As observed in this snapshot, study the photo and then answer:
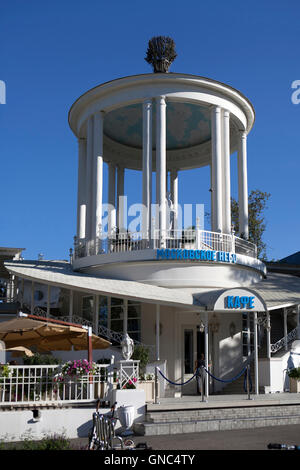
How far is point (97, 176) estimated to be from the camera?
84.9 feet

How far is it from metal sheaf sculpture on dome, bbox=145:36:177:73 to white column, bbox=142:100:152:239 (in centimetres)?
353

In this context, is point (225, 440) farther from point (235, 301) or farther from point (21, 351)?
point (21, 351)

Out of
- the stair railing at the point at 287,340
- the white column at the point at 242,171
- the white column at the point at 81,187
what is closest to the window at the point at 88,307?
the white column at the point at 81,187

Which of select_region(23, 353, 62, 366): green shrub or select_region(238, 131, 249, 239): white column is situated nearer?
select_region(23, 353, 62, 366): green shrub

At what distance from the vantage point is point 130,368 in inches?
631

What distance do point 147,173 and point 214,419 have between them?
11891mm

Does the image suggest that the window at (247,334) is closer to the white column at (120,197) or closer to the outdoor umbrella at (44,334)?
the outdoor umbrella at (44,334)

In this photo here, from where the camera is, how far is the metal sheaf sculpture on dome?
27766 mm

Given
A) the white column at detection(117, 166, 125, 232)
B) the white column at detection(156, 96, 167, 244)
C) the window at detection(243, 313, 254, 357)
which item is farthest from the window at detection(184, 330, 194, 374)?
the white column at detection(117, 166, 125, 232)

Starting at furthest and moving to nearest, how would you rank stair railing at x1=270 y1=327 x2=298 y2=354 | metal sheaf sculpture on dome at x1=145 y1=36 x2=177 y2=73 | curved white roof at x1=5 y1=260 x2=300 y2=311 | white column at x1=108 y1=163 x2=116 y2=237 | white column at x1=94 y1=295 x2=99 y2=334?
1. white column at x1=108 y1=163 x2=116 y2=237
2. metal sheaf sculpture on dome at x1=145 y1=36 x2=177 y2=73
3. stair railing at x1=270 y1=327 x2=298 y2=354
4. white column at x1=94 y1=295 x2=99 y2=334
5. curved white roof at x1=5 y1=260 x2=300 y2=311

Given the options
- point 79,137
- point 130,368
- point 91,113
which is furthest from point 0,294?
point 130,368

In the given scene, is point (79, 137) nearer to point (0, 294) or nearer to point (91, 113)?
point (91, 113)

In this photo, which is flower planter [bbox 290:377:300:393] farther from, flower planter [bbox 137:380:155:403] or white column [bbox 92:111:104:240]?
white column [bbox 92:111:104:240]

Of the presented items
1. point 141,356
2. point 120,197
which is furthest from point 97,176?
point 141,356
